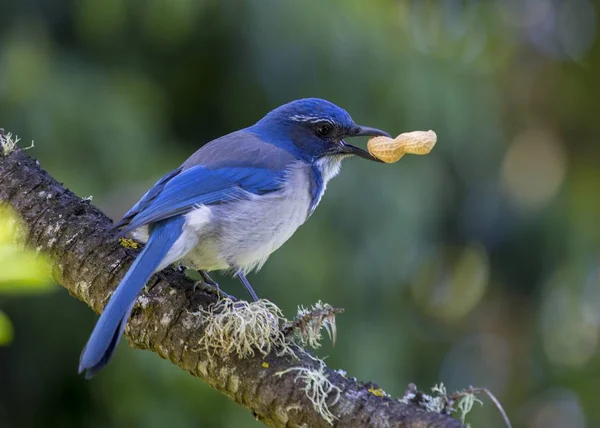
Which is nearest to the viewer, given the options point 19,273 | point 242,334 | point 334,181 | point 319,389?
point 19,273

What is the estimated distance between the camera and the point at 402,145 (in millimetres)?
4090

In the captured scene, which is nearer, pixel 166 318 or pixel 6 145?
pixel 166 318

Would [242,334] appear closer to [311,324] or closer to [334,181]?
[311,324]

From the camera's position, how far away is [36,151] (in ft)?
18.9

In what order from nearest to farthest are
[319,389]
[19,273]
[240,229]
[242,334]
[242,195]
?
1. [19,273]
2. [319,389]
3. [242,334]
4. [240,229]
5. [242,195]

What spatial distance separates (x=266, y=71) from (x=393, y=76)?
37.6 inches

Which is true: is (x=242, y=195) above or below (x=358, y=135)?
below

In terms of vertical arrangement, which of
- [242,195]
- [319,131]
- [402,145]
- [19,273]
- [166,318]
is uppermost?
[319,131]

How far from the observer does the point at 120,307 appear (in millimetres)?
2846

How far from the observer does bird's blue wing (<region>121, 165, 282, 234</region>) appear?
3.60 meters

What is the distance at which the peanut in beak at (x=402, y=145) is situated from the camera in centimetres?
390

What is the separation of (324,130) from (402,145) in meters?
0.60

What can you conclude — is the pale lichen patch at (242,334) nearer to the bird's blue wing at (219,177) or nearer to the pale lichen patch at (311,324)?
the pale lichen patch at (311,324)

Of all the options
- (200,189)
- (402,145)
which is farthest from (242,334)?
(402,145)
